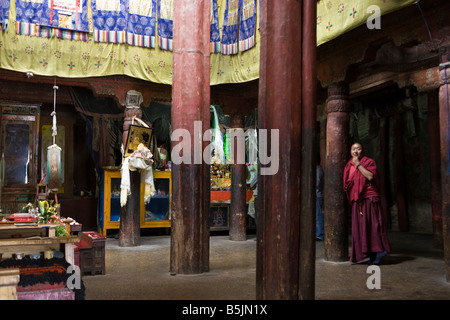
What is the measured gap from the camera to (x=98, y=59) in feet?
27.3

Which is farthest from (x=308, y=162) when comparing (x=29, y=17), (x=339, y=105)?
(x=29, y=17)

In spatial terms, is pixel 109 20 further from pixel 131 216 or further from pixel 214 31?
pixel 131 216

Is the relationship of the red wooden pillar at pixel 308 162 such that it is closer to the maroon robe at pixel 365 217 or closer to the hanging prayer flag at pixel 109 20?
the maroon robe at pixel 365 217

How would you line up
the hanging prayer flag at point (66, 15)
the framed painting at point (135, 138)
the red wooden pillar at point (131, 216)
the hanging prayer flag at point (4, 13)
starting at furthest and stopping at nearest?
1. the red wooden pillar at point (131, 216)
2. the framed painting at point (135, 138)
3. the hanging prayer flag at point (66, 15)
4. the hanging prayer flag at point (4, 13)

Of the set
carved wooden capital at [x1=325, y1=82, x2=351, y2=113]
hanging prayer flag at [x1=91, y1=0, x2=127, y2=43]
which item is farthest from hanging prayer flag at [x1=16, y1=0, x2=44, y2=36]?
carved wooden capital at [x1=325, y1=82, x2=351, y2=113]

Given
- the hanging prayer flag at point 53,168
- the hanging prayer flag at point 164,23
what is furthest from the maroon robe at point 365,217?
the hanging prayer flag at point 53,168

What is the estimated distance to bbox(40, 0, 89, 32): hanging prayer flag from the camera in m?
7.89

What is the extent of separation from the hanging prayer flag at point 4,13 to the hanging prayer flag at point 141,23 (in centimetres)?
216

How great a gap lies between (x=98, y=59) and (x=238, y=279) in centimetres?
520

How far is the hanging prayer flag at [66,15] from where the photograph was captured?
7.89 m

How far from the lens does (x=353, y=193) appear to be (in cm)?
681
